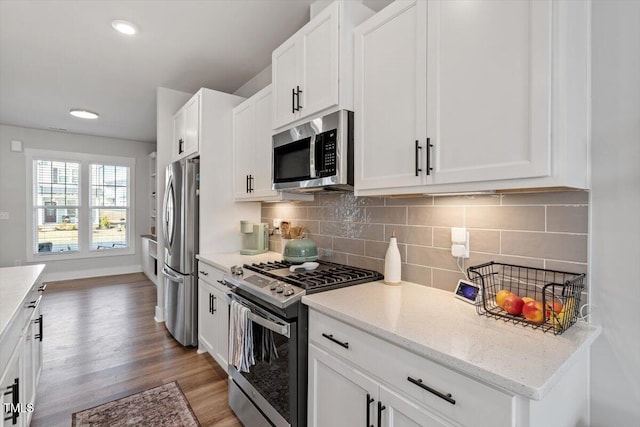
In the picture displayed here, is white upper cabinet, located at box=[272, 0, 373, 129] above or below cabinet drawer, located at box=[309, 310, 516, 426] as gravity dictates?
above

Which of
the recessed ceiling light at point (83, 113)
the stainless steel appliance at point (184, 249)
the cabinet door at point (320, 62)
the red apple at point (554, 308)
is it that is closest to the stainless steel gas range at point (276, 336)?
the red apple at point (554, 308)

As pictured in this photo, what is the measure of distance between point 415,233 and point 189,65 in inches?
111

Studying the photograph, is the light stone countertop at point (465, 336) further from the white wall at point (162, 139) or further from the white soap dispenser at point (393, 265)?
the white wall at point (162, 139)

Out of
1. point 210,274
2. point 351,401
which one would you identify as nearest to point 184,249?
point 210,274

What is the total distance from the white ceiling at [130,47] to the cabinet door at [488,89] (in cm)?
100

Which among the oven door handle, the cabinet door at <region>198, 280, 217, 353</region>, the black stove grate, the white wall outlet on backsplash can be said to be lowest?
the cabinet door at <region>198, 280, 217, 353</region>

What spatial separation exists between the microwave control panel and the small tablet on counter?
838 mm

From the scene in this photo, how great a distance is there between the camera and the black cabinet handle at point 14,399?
1265mm

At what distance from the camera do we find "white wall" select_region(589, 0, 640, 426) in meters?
1.07

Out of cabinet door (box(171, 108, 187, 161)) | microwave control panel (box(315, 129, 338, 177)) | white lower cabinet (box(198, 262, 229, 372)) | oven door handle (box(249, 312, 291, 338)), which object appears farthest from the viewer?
cabinet door (box(171, 108, 187, 161))

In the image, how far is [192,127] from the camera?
3.11 metres

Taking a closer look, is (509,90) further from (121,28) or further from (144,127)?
(144,127)

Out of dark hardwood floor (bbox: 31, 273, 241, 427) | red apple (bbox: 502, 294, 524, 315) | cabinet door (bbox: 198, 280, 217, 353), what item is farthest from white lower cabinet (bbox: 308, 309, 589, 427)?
cabinet door (bbox: 198, 280, 217, 353)

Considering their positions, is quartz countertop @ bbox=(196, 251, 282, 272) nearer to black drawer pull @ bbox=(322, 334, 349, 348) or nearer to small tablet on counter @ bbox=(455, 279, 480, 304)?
black drawer pull @ bbox=(322, 334, 349, 348)
